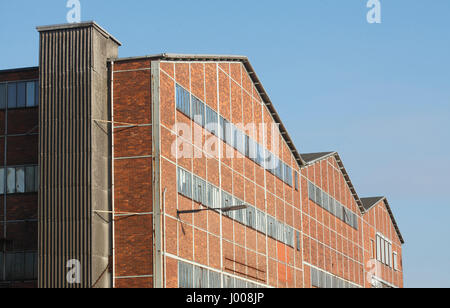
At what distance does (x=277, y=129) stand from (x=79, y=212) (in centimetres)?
2626

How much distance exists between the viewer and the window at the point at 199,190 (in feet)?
159

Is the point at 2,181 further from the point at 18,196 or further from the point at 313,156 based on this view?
the point at 313,156

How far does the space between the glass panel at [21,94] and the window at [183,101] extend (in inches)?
341

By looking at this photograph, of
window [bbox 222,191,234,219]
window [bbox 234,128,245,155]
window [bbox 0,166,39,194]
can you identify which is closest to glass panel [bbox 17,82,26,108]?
window [bbox 0,166,39,194]

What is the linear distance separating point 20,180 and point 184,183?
359 inches

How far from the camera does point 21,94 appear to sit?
47125 mm

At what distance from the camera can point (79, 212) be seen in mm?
42375

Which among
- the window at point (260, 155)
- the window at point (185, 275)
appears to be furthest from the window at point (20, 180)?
the window at point (260, 155)

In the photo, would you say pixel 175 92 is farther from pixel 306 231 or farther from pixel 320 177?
pixel 320 177

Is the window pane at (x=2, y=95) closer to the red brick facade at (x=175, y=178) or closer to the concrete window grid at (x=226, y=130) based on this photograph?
the red brick facade at (x=175, y=178)

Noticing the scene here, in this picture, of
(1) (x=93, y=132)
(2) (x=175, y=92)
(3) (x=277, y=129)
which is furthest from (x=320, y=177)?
(1) (x=93, y=132)

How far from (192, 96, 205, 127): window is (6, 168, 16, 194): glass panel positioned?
1088 centimetres

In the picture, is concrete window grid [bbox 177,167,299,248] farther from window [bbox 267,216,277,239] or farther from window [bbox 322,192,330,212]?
window [bbox 322,192,330,212]

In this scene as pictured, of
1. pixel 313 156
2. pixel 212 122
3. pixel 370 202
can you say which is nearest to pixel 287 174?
pixel 313 156
